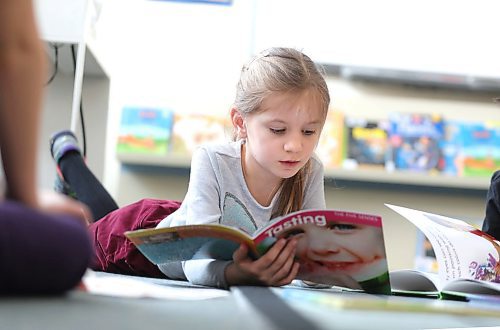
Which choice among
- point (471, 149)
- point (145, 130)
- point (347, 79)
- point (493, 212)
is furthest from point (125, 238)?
point (471, 149)

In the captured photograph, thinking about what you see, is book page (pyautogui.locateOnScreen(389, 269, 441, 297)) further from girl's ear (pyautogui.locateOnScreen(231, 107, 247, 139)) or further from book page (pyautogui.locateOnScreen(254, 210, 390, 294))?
girl's ear (pyautogui.locateOnScreen(231, 107, 247, 139))

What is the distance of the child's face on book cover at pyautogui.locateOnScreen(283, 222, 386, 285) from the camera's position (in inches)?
35.2

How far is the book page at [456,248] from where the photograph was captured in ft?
3.49

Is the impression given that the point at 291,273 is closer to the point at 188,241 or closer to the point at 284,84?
the point at 188,241

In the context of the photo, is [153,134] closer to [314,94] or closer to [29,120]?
[314,94]

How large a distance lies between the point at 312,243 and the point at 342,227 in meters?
0.05

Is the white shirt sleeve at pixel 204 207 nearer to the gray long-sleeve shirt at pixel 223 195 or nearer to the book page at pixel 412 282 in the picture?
the gray long-sleeve shirt at pixel 223 195

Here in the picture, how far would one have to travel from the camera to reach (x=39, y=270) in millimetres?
399

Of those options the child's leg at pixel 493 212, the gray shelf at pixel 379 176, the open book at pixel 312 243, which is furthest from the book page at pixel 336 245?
the gray shelf at pixel 379 176

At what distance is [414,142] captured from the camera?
8.27 ft

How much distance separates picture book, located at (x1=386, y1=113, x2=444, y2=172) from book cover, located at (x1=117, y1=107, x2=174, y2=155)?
78 cm

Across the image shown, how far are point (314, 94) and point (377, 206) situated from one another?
1.34 m

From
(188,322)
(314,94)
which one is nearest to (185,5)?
(314,94)

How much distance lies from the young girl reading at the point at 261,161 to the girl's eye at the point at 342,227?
28cm
